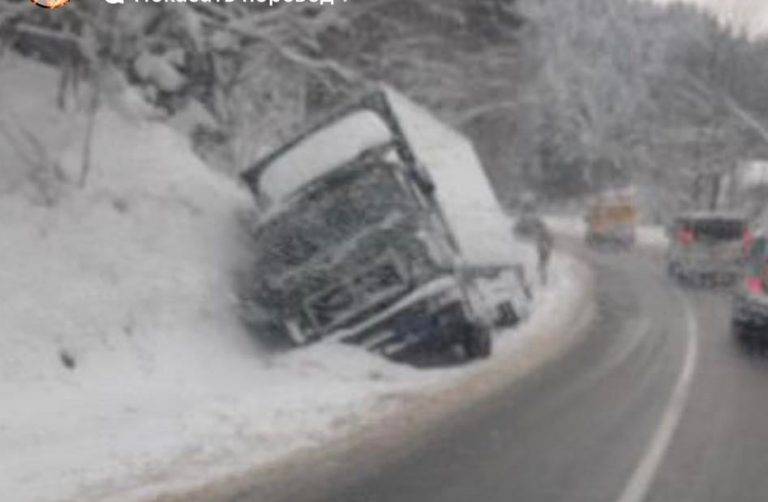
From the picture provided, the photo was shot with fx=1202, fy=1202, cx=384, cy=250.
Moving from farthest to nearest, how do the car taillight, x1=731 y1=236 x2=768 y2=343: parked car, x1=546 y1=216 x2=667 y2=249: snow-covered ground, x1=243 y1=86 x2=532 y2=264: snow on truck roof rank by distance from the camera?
x1=546 y1=216 x2=667 y2=249: snow-covered ground → the car taillight → x1=731 y1=236 x2=768 y2=343: parked car → x1=243 y1=86 x2=532 y2=264: snow on truck roof

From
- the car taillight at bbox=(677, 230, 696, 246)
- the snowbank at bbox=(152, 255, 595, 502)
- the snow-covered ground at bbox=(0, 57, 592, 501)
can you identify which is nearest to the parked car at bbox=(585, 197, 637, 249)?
the car taillight at bbox=(677, 230, 696, 246)

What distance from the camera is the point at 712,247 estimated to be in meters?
28.2

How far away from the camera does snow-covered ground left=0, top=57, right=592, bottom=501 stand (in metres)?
8.46

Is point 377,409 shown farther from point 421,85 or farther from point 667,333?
point 421,85

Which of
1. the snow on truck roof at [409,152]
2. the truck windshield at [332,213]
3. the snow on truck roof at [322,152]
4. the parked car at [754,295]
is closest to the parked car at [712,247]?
the parked car at [754,295]

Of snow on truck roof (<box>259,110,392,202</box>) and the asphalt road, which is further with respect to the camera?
snow on truck roof (<box>259,110,392,202</box>)

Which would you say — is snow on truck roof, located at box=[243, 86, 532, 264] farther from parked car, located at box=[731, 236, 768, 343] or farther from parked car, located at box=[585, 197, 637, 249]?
parked car, located at box=[585, 197, 637, 249]

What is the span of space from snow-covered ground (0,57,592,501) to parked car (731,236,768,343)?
11.0ft

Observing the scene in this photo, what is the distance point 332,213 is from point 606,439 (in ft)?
15.6

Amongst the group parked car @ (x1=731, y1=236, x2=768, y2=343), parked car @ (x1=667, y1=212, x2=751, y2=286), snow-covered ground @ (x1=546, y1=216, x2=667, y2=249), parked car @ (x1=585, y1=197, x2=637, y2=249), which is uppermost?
parked car @ (x1=731, y1=236, x2=768, y2=343)

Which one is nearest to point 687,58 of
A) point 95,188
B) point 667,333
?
point 667,333

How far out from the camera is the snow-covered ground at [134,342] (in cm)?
846

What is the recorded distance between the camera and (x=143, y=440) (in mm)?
8781

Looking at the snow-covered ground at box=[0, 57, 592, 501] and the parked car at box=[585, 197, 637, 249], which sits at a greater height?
the snow-covered ground at box=[0, 57, 592, 501]
